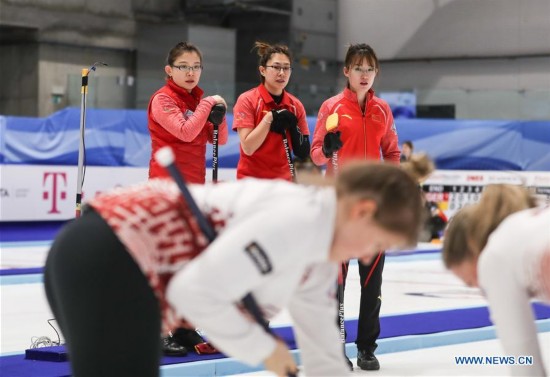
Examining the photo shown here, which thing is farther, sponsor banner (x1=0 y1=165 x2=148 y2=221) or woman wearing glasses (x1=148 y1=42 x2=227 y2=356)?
sponsor banner (x1=0 y1=165 x2=148 y2=221)

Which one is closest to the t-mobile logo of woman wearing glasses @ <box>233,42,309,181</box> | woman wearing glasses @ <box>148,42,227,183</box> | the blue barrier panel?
the blue barrier panel

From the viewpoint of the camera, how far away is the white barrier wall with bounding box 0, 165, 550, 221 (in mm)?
11648

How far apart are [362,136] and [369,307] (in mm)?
860

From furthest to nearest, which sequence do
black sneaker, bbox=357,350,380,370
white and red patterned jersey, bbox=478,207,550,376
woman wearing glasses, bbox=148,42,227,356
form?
woman wearing glasses, bbox=148,42,227,356
black sneaker, bbox=357,350,380,370
white and red patterned jersey, bbox=478,207,550,376

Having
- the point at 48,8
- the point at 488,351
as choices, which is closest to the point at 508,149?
the point at 488,351

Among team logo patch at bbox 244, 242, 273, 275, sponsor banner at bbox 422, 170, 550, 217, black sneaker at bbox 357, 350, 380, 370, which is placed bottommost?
black sneaker at bbox 357, 350, 380, 370

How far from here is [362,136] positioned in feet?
16.6

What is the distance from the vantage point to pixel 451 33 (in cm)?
1931

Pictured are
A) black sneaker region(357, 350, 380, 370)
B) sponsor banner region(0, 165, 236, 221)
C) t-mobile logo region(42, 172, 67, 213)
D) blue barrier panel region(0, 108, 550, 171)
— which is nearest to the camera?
black sneaker region(357, 350, 380, 370)

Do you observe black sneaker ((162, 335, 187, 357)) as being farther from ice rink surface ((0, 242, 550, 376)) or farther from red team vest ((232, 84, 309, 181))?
red team vest ((232, 84, 309, 181))

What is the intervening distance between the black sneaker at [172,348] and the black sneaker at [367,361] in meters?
0.86

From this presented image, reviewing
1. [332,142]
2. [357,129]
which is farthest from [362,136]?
[332,142]

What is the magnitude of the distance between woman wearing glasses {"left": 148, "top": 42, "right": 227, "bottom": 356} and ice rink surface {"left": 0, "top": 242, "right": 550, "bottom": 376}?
1.59 feet

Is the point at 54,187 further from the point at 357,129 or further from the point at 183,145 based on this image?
the point at 357,129
